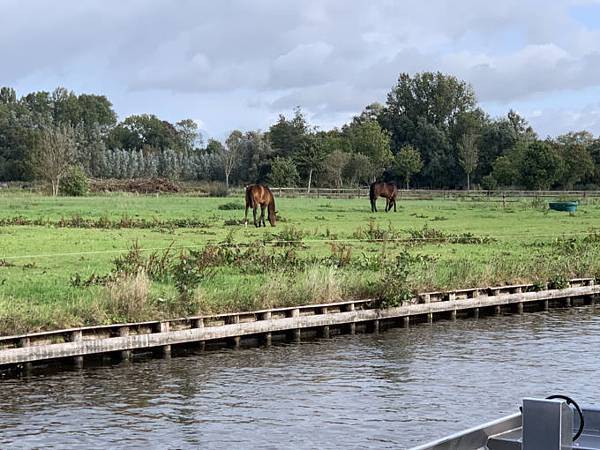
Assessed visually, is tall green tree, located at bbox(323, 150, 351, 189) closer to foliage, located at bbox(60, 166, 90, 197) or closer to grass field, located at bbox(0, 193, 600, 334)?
foliage, located at bbox(60, 166, 90, 197)

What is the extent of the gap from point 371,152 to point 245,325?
3631 inches

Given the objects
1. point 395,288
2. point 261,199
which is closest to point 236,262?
point 395,288

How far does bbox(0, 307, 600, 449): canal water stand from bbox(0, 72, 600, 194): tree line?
68.5m

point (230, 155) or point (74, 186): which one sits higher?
point (230, 155)

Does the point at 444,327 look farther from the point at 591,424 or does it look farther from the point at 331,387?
the point at 591,424

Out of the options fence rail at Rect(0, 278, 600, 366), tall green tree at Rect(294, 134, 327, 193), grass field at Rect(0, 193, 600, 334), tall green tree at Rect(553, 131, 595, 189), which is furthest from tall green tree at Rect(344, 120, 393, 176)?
fence rail at Rect(0, 278, 600, 366)

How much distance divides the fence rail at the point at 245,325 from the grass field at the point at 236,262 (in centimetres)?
41

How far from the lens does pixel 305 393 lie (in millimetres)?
16047

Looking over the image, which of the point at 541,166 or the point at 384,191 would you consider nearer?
the point at 384,191

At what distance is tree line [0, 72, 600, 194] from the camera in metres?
96.1

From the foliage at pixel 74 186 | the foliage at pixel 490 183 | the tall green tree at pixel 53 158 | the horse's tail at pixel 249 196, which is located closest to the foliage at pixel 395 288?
the horse's tail at pixel 249 196

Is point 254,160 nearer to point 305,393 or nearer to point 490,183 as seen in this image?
point 490,183

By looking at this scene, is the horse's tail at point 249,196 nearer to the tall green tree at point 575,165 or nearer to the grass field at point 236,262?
the grass field at point 236,262

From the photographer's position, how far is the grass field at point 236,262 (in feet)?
65.3
